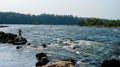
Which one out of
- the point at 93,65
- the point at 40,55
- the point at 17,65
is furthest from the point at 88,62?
the point at 17,65

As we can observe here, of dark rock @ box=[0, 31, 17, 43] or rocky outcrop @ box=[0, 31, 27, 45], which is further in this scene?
dark rock @ box=[0, 31, 17, 43]

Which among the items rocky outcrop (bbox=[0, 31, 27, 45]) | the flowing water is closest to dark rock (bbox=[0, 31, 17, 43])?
rocky outcrop (bbox=[0, 31, 27, 45])

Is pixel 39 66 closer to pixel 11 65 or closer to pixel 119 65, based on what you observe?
pixel 11 65

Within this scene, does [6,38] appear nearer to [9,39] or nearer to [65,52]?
→ [9,39]

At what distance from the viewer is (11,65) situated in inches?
1275

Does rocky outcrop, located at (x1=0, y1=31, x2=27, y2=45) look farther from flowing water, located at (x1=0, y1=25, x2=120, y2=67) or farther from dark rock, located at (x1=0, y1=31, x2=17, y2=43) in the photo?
flowing water, located at (x1=0, y1=25, x2=120, y2=67)

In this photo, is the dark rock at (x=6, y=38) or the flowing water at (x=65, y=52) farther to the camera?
the dark rock at (x=6, y=38)

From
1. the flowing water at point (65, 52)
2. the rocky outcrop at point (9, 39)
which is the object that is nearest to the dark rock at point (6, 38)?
→ the rocky outcrop at point (9, 39)

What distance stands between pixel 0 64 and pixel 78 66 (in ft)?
28.8

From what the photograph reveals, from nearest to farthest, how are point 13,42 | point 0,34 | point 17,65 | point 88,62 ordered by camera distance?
point 17,65
point 88,62
point 13,42
point 0,34

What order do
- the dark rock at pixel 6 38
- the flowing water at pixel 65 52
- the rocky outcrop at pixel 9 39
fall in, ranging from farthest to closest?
the dark rock at pixel 6 38
the rocky outcrop at pixel 9 39
the flowing water at pixel 65 52

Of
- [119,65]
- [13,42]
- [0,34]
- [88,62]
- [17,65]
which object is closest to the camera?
[119,65]

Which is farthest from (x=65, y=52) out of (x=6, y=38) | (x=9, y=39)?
(x=6, y=38)

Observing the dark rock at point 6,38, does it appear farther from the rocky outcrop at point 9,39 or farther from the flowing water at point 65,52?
the flowing water at point 65,52
